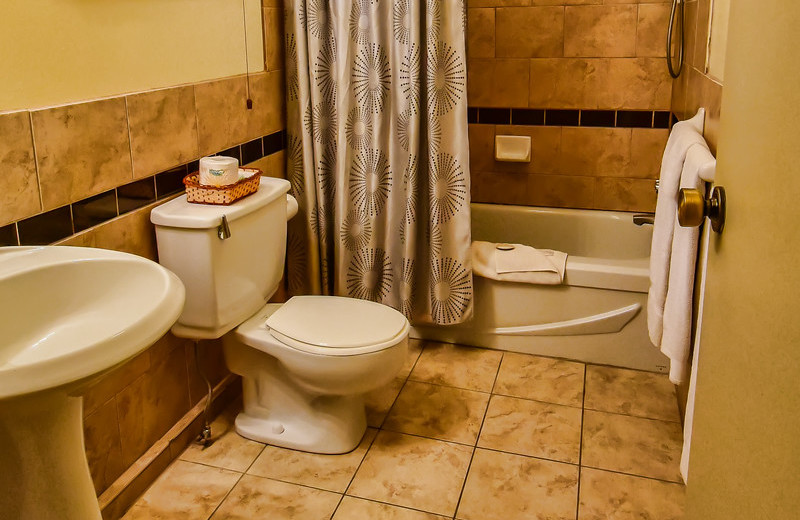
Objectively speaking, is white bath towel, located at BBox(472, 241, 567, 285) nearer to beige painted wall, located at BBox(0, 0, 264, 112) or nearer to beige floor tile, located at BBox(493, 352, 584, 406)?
beige floor tile, located at BBox(493, 352, 584, 406)

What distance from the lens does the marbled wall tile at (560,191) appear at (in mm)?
3338

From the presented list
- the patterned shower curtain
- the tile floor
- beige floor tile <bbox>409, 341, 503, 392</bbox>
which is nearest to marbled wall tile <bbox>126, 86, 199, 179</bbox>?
the patterned shower curtain

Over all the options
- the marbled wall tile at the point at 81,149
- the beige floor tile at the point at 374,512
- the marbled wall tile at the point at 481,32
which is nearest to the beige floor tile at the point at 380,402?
the beige floor tile at the point at 374,512

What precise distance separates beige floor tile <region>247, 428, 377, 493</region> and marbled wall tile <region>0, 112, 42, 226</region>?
1011 mm

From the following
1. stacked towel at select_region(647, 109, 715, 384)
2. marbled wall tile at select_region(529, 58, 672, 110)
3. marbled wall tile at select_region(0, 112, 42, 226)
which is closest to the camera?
marbled wall tile at select_region(0, 112, 42, 226)

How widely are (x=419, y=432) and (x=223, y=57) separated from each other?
53.0 inches

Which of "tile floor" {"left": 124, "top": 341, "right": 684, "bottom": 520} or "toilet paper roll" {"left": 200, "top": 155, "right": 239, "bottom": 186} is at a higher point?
"toilet paper roll" {"left": 200, "top": 155, "right": 239, "bottom": 186}

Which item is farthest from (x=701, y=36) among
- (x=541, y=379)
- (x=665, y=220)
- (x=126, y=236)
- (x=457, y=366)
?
(x=126, y=236)

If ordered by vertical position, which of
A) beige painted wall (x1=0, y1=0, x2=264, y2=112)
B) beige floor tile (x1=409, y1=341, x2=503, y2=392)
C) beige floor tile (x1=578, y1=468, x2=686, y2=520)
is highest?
beige painted wall (x1=0, y1=0, x2=264, y2=112)

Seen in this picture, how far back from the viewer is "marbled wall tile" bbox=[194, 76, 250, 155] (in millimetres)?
2184

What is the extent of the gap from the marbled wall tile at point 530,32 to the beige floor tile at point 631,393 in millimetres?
1416

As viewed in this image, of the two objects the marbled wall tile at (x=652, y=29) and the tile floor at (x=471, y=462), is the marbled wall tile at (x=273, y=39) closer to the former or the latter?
the tile floor at (x=471, y=462)

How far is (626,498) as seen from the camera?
2.00m

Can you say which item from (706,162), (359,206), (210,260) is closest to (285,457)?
(210,260)
